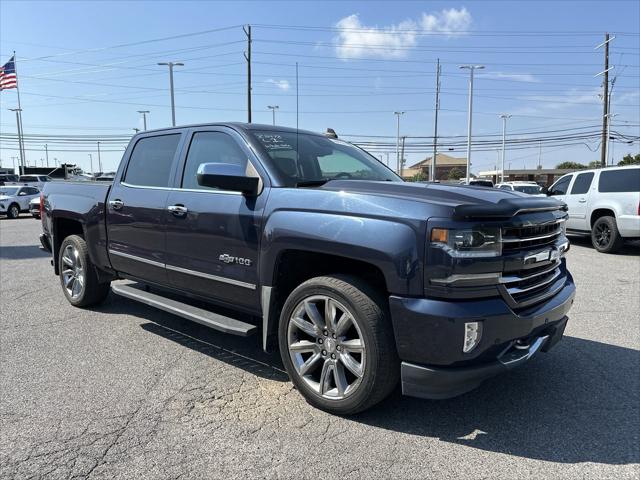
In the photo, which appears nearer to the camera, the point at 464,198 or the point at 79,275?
the point at 464,198

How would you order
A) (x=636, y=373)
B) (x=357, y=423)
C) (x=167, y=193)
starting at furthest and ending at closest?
(x=167, y=193), (x=636, y=373), (x=357, y=423)

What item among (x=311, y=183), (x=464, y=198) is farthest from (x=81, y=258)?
(x=464, y=198)

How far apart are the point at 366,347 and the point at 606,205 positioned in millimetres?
10143

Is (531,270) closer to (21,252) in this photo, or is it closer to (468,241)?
(468,241)

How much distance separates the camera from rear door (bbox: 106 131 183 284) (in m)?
4.36

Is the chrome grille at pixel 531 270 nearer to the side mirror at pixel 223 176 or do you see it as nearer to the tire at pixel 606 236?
the side mirror at pixel 223 176

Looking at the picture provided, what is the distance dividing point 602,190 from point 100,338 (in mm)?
10866

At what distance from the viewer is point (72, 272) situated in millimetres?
5824

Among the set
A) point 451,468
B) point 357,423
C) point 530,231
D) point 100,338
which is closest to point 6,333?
point 100,338

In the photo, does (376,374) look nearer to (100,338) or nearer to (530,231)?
(530,231)

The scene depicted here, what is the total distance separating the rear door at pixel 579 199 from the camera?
11.6m

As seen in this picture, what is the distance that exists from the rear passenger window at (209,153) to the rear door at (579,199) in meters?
10.3

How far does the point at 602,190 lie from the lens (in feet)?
36.7

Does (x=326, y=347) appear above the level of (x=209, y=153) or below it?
below
